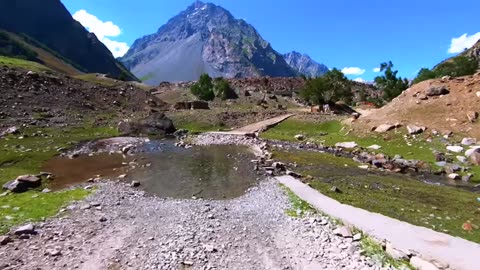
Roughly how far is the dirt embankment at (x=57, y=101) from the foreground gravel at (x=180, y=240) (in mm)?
42971

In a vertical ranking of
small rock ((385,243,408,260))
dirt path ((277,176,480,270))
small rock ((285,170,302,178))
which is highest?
dirt path ((277,176,480,270))

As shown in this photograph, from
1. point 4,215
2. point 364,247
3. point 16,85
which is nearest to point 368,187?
point 364,247

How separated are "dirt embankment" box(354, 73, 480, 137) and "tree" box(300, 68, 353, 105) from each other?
1483 inches

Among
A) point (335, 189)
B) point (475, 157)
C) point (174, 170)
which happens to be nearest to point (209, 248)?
point (335, 189)

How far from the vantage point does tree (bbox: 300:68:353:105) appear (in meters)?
101

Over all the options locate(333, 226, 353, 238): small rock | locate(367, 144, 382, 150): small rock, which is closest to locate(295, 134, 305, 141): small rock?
locate(367, 144, 382, 150): small rock

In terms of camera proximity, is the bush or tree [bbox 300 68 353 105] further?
the bush

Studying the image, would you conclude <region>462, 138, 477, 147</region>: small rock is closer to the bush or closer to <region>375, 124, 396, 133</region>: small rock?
<region>375, 124, 396, 133</region>: small rock

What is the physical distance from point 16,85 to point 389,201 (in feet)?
232

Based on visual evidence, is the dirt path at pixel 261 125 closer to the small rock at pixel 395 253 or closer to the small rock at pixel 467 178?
the small rock at pixel 467 178

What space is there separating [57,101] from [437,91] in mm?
68105

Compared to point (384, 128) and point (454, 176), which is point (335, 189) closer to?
point (454, 176)

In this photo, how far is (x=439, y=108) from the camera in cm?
5509

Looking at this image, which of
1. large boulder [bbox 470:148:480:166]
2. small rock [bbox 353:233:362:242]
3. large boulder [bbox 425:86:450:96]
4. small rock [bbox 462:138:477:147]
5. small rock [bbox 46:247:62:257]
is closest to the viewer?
small rock [bbox 46:247:62:257]
